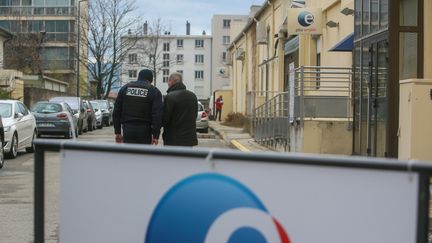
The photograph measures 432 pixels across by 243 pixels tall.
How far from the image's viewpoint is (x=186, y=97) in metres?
8.90

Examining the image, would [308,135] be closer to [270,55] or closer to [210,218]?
[210,218]

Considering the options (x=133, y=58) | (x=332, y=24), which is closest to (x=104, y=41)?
(x=133, y=58)

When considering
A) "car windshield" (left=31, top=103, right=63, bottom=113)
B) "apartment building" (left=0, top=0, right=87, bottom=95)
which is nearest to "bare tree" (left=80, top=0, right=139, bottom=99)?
"apartment building" (left=0, top=0, right=87, bottom=95)

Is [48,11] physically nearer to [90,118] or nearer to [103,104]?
[103,104]

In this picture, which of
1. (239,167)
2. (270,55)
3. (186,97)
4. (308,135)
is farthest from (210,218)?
(270,55)

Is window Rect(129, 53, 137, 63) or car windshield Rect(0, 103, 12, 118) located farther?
window Rect(129, 53, 137, 63)

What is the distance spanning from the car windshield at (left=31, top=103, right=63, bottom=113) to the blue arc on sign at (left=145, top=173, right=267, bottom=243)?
20949mm

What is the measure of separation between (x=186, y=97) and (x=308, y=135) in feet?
22.7

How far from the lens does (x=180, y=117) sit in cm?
890

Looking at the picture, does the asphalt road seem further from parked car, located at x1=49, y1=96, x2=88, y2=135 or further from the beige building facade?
parked car, located at x1=49, y1=96, x2=88, y2=135

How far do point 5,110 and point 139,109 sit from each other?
8458mm

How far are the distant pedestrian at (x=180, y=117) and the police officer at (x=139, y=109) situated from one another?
0.44 ft

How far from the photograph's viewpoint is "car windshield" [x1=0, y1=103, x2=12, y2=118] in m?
16.0

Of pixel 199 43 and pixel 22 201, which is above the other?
pixel 199 43
